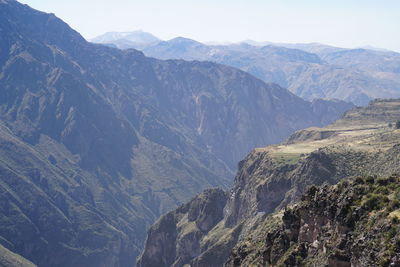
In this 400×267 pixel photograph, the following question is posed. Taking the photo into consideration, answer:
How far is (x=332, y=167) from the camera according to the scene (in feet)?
610

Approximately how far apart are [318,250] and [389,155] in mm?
113023

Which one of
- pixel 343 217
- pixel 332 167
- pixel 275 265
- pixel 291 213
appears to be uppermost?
pixel 343 217

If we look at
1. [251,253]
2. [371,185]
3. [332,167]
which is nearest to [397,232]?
[371,185]

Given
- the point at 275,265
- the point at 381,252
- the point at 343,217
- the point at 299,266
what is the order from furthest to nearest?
the point at 275,265 < the point at 299,266 < the point at 343,217 < the point at 381,252

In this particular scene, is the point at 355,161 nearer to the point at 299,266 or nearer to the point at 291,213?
the point at 291,213

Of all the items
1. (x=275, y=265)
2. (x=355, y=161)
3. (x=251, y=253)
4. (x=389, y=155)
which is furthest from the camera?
(x=355, y=161)

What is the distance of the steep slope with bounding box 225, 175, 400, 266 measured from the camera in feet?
172

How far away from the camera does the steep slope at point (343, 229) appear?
172 ft

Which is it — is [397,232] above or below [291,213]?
above

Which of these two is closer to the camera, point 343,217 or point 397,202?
point 397,202

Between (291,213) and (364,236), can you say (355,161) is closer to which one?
(291,213)

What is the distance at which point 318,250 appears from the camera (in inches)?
2562

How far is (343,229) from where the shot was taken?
60.9 meters

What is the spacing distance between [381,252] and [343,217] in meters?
12.8
